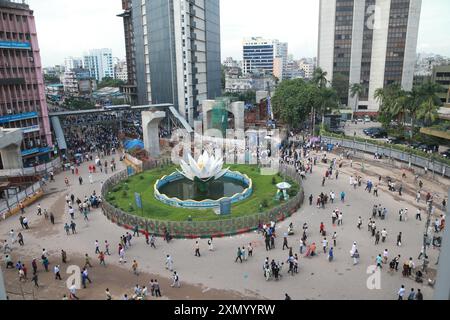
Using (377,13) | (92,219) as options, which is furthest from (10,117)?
(377,13)

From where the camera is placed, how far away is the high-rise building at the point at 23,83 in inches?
1709

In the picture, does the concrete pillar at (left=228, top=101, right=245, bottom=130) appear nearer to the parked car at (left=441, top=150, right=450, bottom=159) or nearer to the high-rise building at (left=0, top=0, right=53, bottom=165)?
the high-rise building at (left=0, top=0, right=53, bottom=165)

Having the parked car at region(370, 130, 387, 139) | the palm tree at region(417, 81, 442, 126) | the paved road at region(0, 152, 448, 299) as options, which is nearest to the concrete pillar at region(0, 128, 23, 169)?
the paved road at region(0, 152, 448, 299)

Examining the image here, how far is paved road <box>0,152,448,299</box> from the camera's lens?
63.0 ft

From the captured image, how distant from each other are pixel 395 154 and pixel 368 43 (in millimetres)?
47514

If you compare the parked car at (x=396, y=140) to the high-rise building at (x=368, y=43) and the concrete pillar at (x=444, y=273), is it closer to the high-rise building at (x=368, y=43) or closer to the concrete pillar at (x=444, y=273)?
the high-rise building at (x=368, y=43)

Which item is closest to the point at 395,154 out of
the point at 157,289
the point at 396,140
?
the point at 396,140

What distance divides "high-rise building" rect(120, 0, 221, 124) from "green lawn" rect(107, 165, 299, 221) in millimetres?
31902

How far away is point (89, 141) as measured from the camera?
57.8 m

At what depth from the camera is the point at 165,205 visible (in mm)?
30750

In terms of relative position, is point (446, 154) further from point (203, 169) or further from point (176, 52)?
point (176, 52)

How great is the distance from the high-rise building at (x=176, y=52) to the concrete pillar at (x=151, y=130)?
71.7 ft

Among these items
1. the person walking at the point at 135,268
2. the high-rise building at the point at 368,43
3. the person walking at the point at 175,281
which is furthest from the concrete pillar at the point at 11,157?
the high-rise building at the point at 368,43
